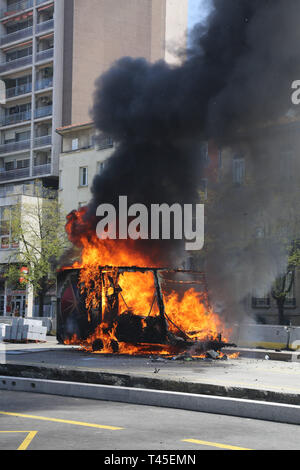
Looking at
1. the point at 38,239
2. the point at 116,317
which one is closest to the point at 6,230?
the point at 38,239

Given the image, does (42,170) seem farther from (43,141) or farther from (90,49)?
(90,49)

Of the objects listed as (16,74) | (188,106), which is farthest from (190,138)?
(16,74)

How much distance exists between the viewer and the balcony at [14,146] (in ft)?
168

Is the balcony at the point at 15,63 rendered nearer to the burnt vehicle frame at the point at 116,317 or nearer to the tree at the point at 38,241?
the tree at the point at 38,241

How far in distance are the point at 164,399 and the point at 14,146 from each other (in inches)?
1772

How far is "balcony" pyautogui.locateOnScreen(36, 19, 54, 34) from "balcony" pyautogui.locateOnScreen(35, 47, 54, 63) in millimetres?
1410

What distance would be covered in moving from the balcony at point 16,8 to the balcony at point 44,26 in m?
2.18

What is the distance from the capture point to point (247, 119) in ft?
57.8

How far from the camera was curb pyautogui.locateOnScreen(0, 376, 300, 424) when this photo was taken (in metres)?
7.95

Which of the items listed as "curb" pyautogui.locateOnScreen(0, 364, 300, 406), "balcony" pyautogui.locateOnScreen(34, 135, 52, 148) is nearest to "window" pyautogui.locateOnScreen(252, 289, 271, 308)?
"balcony" pyautogui.locateOnScreen(34, 135, 52, 148)

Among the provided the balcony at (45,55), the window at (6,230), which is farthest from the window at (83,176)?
the balcony at (45,55)

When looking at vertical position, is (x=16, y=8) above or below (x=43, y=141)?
above

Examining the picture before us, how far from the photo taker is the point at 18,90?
173 ft

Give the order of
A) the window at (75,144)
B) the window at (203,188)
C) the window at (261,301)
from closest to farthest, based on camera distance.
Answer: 1. the window at (203,188)
2. the window at (261,301)
3. the window at (75,144)
